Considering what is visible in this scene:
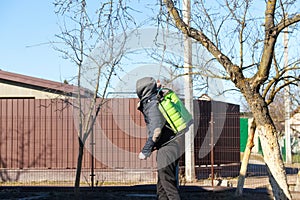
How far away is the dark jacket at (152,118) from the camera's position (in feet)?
18.3

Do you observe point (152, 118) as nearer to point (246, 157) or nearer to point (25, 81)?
point (246, 157)

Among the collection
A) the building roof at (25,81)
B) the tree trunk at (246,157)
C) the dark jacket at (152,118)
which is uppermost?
the building roof at (25,81)

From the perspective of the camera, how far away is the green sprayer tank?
5.69 m

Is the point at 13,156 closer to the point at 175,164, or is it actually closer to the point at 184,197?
the point at 184,197

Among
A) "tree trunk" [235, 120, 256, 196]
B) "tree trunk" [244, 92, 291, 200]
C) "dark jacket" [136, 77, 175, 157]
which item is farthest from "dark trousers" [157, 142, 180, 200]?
"tree trunk" [235, 120, 256, 196]

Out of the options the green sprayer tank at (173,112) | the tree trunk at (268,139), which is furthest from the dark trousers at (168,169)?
the tree trunk at (268,139)

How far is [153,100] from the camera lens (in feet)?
18.8

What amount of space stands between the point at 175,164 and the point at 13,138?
11859 mm

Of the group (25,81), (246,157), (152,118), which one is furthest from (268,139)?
(25,81)

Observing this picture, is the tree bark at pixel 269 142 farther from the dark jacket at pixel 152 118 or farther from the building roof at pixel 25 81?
the building roof at pixel 25 81

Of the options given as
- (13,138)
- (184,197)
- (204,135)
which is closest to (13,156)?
(13,138)

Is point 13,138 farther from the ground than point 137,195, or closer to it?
farther from the ground

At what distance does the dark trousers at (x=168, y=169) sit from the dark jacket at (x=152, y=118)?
0.10m

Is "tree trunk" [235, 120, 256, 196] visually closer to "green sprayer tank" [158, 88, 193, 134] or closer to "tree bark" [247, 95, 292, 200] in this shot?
"tree bark" [247, 95, 292, 200]
